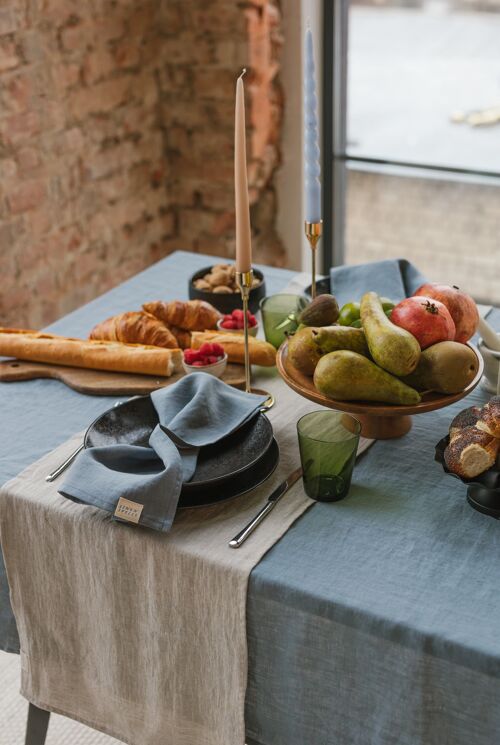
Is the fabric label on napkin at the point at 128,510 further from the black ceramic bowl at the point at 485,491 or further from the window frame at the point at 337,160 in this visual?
the window frame at the point at 337,160

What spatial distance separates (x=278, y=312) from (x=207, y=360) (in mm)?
174

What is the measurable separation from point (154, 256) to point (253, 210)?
16.5 inches

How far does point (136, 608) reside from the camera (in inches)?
48.2

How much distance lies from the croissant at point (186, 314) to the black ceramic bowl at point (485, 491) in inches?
25.1

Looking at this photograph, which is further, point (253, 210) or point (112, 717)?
point (253, 210)

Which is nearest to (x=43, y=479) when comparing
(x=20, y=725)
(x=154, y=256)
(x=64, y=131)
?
(x=20, y=725)

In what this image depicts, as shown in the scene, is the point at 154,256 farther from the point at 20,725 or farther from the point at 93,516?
the point at 93,516

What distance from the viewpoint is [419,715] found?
106 centimetres

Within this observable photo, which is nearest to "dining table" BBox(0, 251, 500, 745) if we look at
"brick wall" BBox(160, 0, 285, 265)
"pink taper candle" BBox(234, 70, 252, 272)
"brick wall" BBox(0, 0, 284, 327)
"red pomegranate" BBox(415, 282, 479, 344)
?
"red pomegranate" BBox(415, 282, 479, 344)

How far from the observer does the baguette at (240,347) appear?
1.61 meters

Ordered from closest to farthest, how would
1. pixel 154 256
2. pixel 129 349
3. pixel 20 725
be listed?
pixel 129 349 < pixel 20 725 < pixel 154 256

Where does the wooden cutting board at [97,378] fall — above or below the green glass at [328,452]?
below

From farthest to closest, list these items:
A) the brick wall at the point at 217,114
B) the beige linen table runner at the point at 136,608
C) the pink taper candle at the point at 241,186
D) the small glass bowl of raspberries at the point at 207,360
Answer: the brick wall at the point at 217,114
the small glass bowl of raspberries at the point at 207,360
the pink taper candle at the point at 241,186
the beige linen table runner at the point at 136,608

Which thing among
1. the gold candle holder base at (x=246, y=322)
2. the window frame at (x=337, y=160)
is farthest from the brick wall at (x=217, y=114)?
the gold candle holder base at (x=246, y=322)
